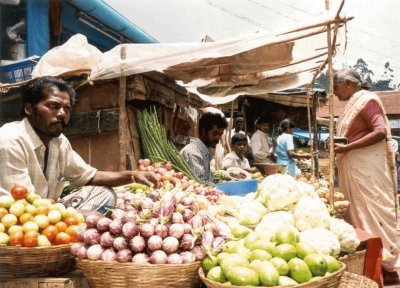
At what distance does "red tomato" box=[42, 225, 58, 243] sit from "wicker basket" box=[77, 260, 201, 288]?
11.1 inches

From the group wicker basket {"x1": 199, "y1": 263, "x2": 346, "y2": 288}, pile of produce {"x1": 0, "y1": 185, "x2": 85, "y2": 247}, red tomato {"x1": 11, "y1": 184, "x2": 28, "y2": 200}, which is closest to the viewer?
wicker basket {"x1": 199, "y1": 263, "x2": 346, "y2": 288}

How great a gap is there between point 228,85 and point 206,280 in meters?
4.34

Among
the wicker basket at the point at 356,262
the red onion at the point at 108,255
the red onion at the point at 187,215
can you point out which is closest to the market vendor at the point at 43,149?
the red onion at the point at 108,255

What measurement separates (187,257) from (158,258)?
0.52 feet

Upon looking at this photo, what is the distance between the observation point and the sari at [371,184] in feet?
13.7

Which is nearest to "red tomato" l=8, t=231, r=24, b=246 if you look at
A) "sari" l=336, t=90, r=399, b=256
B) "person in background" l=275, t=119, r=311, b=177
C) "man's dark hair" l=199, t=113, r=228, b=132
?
"man's dark hair" l=199, t=113, r=228, b=132

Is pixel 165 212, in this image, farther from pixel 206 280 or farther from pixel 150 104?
pixel 150 104

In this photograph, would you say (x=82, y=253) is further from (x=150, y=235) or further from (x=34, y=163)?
(x=34, y=163)

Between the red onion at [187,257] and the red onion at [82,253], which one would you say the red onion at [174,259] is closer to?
the red onion at [187,257]

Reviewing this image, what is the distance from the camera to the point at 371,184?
13.9 ft

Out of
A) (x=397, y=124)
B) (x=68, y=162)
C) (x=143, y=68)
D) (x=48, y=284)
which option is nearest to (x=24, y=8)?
(x=143, y=68)

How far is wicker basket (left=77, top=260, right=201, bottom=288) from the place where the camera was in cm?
197

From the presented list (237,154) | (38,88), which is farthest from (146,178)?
(237,154)

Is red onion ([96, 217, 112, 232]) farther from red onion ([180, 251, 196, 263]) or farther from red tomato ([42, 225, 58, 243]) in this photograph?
red onion ([180, 251, 196, 263])
